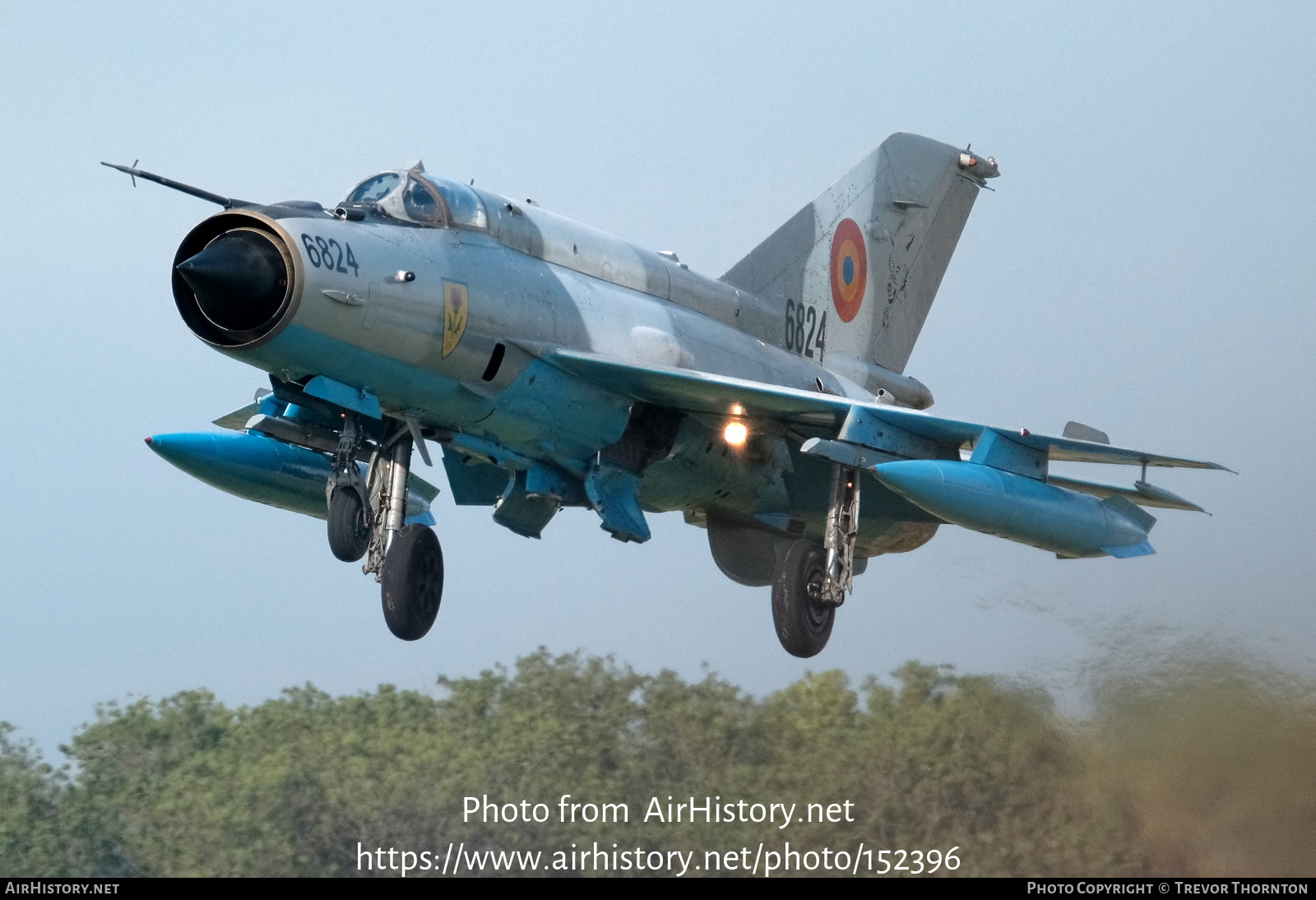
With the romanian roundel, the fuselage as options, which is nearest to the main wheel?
the fuselage

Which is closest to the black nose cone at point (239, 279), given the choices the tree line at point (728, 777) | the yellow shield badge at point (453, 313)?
the yellow shield badge at point (453, 313)

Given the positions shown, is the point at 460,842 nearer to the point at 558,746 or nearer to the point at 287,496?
the point at 558,746

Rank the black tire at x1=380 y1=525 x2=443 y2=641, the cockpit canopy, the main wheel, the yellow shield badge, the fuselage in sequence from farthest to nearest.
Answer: the main wheel < the black tire at x1=380 y1=525 x2=443 y2=641 < the cockpit canopy < the yellow shield badge < the fuselage

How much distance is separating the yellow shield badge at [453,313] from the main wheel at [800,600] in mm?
3847

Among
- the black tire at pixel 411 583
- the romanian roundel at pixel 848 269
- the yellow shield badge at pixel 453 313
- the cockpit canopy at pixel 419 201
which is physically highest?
the romanian roundel at pixel 848 269

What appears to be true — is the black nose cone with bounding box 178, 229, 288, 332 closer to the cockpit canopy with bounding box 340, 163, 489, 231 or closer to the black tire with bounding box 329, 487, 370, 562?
the cockpit canopy with bounding box 340, 163, 489, 231

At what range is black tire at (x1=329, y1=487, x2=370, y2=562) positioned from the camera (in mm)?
13867

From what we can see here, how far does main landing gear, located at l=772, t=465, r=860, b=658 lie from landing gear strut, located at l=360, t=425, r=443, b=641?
123 inches

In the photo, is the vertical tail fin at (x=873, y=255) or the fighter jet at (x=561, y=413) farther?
the vertical tail fin at (x=873, y=255)

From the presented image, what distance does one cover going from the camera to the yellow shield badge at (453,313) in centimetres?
1334

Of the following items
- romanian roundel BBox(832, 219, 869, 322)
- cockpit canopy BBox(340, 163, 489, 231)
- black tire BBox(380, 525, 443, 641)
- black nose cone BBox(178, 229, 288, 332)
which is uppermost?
romanian roundel BBox(832, 219, 869, 322)

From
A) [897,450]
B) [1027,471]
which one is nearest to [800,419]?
[897,450]

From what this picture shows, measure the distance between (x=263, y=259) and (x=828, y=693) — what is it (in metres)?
6.17

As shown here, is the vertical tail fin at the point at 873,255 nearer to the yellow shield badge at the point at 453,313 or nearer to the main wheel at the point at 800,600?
the main wheel at the point at 800,600
